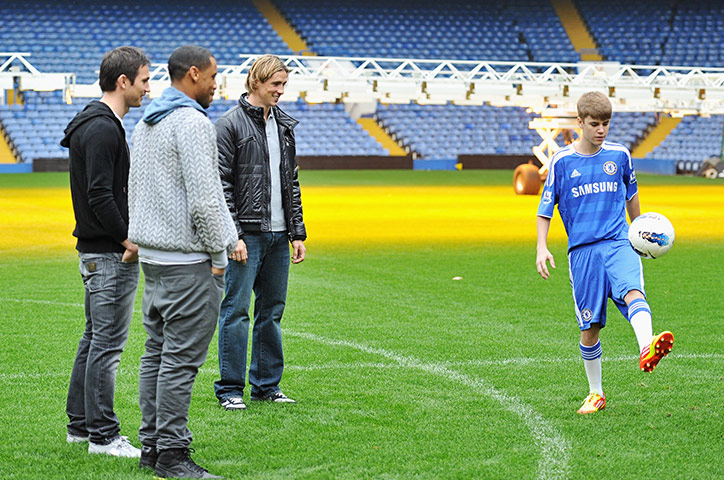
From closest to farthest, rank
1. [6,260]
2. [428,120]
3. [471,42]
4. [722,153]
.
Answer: [6,260] → [722,153] → [428,120] → [471,42]

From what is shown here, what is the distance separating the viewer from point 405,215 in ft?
65.7

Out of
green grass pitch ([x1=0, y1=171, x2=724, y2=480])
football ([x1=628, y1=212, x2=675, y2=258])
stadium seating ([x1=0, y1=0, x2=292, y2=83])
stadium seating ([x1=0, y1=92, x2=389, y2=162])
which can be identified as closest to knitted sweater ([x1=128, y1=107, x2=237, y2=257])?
green grass pitch ([x1=0, y1=171, x2=724, y2=480])

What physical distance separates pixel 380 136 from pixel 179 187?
131 feet

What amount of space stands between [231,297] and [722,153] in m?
36.8

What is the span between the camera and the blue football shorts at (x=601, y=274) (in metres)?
5.57

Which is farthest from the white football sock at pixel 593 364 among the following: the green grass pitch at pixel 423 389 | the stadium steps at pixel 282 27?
the stadium steps at pixel 282 27

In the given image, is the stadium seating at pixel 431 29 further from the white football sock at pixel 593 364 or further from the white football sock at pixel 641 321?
the white football sock at pixel 641 321

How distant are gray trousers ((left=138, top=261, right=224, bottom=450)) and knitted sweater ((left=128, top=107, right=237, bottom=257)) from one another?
0.44 ft

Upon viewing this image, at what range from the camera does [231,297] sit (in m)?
5.86

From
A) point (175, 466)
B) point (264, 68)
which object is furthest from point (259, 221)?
point (175, 466)

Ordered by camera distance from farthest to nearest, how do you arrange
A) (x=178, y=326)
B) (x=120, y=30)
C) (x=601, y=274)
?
(x=120, y=30)
(x=601, y=274)
(x=178, y=326)

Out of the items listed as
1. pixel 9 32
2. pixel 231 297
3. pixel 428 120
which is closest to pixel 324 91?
pixel 428 120

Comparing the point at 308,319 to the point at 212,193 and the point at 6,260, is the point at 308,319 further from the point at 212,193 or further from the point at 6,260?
the point at 6,260

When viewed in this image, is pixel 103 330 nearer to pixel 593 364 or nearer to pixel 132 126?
pixel 593 364
